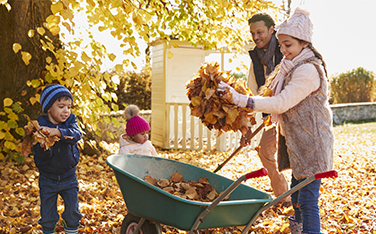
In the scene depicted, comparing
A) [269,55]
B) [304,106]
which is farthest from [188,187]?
[269,55]

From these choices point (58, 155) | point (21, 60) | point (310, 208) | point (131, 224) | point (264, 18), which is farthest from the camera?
point (21, 60)

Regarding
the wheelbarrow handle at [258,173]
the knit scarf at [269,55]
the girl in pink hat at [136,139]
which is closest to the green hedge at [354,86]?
Result: the knit scarf at [269,55]

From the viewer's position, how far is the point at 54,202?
9.43 feet

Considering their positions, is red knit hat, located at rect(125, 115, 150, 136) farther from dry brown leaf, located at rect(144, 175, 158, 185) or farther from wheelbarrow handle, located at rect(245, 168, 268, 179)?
wheelbarrow handle, located at rect(245, 168, 268, 179)

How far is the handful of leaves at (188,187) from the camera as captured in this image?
2.62m

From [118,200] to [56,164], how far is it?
172 centimetres

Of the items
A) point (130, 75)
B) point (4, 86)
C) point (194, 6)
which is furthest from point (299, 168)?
point (130, 75)

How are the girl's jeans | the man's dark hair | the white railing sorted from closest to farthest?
the girl's jeans < the man's dark hair < the white railing

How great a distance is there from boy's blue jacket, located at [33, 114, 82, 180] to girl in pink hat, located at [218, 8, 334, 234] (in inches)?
50.2

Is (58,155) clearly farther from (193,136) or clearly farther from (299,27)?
(193,136)

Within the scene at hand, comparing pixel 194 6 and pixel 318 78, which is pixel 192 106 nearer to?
pixel 318 78

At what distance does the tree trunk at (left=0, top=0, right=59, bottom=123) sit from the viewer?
5.66m

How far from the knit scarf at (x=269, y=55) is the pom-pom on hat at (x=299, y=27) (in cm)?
103

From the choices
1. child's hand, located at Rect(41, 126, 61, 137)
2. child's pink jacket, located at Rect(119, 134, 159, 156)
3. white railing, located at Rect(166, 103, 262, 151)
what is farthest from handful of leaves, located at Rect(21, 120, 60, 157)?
white railing, located at Rect(166, 103, 262, 151)
